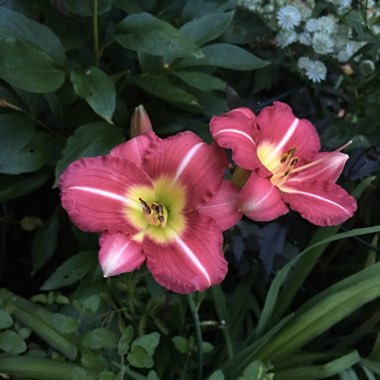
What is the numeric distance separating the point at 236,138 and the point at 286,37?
0.51 meters

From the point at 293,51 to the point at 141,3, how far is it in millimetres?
322

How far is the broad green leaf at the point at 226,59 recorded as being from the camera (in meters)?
1.03

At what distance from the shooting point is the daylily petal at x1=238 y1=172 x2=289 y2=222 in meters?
0.66

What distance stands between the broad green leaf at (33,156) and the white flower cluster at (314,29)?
467mm

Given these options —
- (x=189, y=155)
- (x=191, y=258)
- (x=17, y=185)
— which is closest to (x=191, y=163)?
(x=189, y=155)

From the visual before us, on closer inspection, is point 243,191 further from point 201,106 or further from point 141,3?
point 141,3

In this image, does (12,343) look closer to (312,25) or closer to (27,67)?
(27,67)

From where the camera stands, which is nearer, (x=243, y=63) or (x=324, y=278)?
(x=243, y=63)

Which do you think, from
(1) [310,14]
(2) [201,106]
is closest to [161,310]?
(2) [201,106]

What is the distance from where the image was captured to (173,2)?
1142 millimetres

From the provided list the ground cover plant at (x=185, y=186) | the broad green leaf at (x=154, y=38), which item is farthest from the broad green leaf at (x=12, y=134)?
the broad green leaf at (x=154, y=38)

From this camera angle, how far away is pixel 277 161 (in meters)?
0.75

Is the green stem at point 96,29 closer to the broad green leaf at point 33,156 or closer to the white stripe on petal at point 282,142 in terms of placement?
the broad green leaf at point 33,156

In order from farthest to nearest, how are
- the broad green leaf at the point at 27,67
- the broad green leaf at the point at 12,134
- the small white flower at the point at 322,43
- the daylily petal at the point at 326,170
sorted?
the small white flower at the point at 322,43, the broad green leaf at the point at 12,134, the broad green leaf at the point at 27,67, the daylily petal at the point at 326,170
